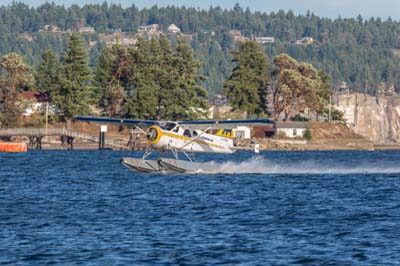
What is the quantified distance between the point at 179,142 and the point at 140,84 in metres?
70.6

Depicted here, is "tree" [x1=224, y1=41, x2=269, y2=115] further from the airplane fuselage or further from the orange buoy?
the airplane fuselage

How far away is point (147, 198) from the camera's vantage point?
39.8 meters

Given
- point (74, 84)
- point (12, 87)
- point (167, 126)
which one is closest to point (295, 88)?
point (74, 84)

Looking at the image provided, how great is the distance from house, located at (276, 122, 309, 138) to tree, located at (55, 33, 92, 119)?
90.9 feet

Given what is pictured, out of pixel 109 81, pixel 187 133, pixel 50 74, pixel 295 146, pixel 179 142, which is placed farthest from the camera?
pixel 295 146

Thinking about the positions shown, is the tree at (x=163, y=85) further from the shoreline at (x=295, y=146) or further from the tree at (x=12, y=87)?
the tree at (x=12, y=87)

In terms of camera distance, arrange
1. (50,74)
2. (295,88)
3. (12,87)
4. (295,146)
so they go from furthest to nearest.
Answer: (295,88) < (295,146) < (50,74) < (12,87)

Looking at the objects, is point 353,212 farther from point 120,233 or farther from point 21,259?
point 21,259

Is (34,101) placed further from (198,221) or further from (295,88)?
(198,221)

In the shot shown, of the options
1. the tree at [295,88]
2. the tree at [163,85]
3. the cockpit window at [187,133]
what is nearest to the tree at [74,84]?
the tree at [163,85]

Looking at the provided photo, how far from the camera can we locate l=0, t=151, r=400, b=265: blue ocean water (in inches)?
985

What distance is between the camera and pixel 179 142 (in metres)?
51.0

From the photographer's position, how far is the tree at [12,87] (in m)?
→ 114

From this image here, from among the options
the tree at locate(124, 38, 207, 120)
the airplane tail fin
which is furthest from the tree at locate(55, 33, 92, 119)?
the airplane tail fin
